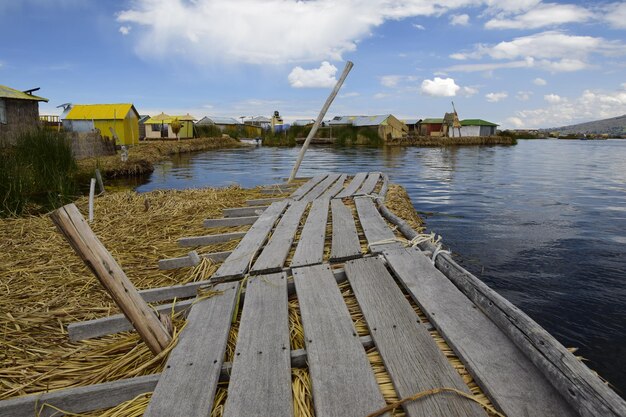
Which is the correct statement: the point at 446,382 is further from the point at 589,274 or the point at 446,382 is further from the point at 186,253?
the point at 589,274

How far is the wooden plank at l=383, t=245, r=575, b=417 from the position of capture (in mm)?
1874

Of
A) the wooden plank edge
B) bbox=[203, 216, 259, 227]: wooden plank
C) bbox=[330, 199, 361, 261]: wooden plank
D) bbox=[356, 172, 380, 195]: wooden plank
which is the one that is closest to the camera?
the wooden plank edge

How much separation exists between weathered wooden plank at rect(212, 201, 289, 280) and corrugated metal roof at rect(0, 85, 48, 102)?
955 inches

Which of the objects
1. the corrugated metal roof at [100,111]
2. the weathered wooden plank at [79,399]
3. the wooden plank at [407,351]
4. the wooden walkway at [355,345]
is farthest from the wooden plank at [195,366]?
the corrugated metal roof at [100,111]

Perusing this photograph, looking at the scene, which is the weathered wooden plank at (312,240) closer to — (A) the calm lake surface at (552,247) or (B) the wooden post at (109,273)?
(B) the wooden post at (109,273)

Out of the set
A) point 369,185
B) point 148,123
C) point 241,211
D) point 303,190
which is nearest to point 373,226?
point 241,211

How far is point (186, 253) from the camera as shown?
446 centimetres

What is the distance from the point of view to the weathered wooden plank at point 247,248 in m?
3.45

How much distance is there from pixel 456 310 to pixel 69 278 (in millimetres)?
3375

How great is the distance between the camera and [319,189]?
8.46 meters

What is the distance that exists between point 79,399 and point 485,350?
2.13m

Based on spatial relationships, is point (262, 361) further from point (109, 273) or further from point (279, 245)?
point (279, 245)

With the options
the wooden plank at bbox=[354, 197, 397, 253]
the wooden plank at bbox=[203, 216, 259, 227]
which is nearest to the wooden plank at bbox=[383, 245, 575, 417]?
the wooden plank at bbox=[354, 197, 397, 253]

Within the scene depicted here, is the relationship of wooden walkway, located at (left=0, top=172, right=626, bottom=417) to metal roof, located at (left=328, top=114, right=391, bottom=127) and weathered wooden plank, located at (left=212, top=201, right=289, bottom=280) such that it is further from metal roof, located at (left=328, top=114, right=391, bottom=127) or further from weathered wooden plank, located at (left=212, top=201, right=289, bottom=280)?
metal roof, located at (left=328, top=114, right=391, bottom=127)
